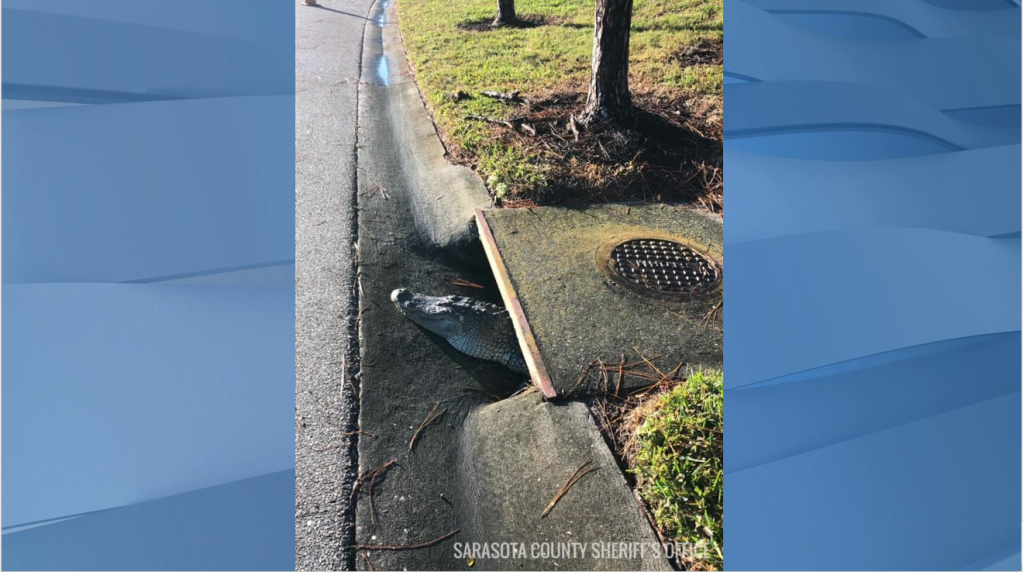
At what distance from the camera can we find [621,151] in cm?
255

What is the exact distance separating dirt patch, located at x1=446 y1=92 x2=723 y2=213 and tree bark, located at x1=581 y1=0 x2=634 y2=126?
40 millimetres

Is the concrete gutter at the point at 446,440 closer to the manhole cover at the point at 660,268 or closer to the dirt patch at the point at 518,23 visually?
the manhole cover at the point at 660,268

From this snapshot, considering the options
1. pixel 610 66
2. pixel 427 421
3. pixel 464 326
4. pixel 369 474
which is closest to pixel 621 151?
pixel 610 66

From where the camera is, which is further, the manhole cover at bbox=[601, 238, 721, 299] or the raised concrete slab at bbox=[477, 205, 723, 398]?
the manhole cover at bbox=[601, 238, 721, 299]

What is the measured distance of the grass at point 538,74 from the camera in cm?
241

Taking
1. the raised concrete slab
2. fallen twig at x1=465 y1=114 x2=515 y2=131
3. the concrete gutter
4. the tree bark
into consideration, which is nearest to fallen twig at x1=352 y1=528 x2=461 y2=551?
the concrete gutter

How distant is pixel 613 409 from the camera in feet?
5.90

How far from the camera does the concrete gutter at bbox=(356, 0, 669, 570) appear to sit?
1.55 m
